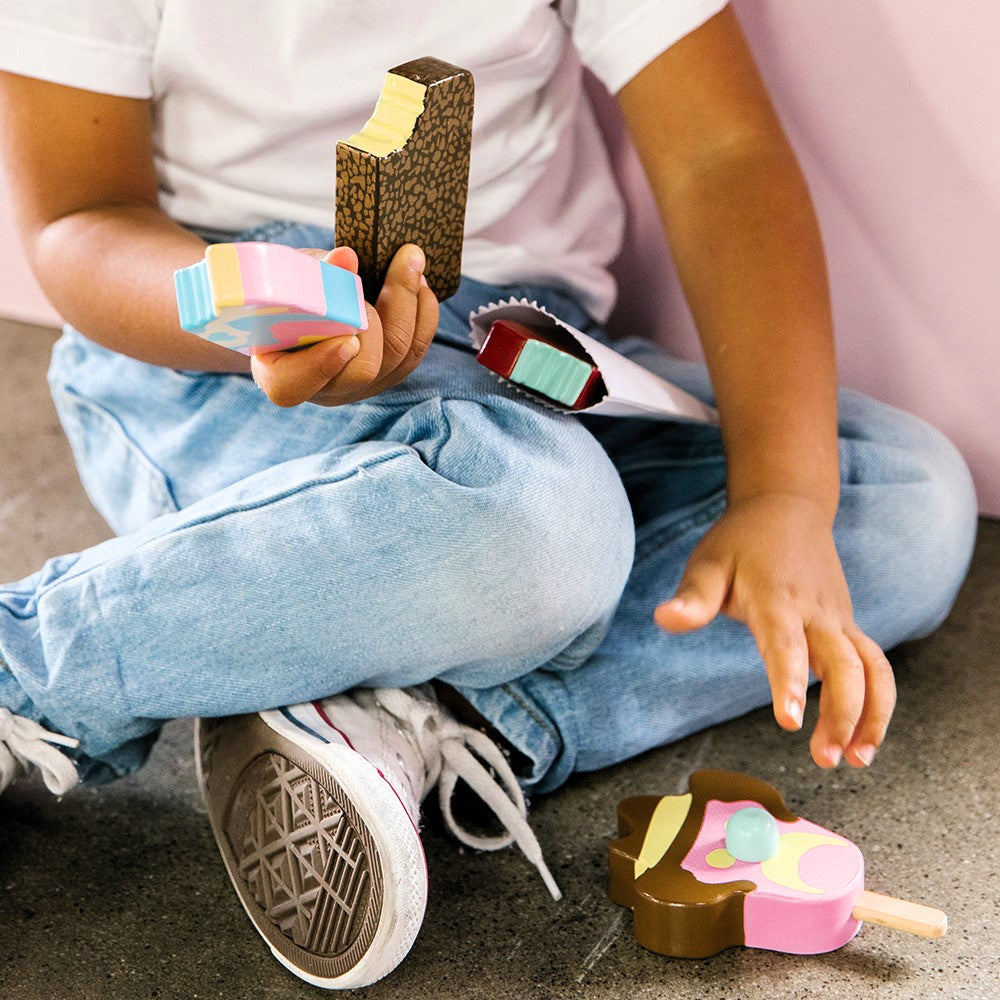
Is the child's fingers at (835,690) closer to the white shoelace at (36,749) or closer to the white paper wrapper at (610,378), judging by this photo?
the white paper wrapper at (610,378)

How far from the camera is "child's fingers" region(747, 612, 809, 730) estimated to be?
603 millimetres

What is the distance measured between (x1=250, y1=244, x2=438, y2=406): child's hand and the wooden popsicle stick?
0.37 metres

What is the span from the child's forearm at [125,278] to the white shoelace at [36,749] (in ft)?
0.76

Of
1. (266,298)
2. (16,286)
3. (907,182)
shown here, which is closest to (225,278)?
(266,298)

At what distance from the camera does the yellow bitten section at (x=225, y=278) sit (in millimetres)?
500

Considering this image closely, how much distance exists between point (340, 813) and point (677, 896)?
176 millimetres

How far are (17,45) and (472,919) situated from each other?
571 millimetres

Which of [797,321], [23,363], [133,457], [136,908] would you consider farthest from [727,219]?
[23,363]

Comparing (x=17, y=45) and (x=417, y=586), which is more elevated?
(x=17, y=45)

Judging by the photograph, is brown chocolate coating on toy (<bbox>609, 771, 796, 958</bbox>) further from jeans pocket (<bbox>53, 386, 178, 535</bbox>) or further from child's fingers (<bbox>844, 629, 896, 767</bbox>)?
jeans pocket (<bbox>53, 386, 178, 535</bbox>)

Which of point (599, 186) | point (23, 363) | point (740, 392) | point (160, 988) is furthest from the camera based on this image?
point (23, 363)

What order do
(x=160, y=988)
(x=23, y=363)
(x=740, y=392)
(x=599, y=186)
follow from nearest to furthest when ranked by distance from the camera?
1. (x=160, y=988)
2. (x=740, y=392)
3. (x=599, y=186)
4. (x=23, y=363)

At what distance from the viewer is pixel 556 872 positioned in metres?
0.71

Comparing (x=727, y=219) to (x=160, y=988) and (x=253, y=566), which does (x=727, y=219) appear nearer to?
(x=253, y=566)
